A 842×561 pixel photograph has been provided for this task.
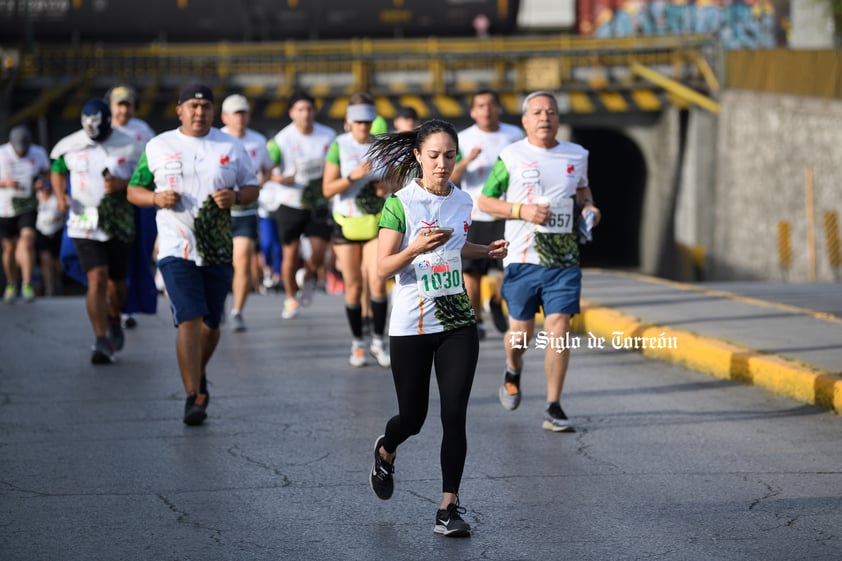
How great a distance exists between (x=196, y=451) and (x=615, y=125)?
2707 centimetres

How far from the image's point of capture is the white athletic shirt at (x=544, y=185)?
30.2 feet

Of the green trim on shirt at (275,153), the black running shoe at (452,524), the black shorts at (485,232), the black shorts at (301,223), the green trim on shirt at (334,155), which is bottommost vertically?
the black running shoe at (452,524)

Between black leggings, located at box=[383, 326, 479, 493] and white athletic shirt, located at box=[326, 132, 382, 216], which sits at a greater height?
white athletic shirt, located at box=[326, 132, 382, 216]

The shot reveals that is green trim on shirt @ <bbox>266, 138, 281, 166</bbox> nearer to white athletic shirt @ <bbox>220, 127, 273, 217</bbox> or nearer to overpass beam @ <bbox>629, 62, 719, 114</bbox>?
white athletic shirt @ <bbox>220, 127, 273, 217</bbox>

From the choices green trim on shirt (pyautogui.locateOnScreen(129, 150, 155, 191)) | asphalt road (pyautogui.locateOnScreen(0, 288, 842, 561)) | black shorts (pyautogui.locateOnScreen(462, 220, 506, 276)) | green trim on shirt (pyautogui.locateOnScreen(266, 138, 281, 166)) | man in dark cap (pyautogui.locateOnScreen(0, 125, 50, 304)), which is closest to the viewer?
asphalt road (pyautogui.locateOnScreen(0, 288, 842, 561))

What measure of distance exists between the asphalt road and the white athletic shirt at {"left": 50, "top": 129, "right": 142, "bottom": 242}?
110 centimetres

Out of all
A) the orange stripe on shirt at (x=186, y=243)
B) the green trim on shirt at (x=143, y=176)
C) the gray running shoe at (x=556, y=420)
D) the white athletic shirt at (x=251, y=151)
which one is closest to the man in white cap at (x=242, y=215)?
the white athletic shirt at (x=251, y=151)

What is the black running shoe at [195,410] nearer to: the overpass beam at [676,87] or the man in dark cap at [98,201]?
the man in dark cap at [98,201]

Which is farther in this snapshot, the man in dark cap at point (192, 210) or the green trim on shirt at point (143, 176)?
the green trim on shirt at point (143, 176)

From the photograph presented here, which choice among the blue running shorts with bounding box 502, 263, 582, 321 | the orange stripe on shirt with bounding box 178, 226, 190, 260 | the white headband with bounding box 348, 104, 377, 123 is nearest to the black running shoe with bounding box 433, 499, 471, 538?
the blue running shorts with bounding box 502, 263, 582, 321

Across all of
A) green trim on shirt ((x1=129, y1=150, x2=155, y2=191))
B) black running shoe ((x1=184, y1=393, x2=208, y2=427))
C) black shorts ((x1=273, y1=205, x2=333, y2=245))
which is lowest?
black running shoe ((x1=184, y1=393, x2=208, y2=427))

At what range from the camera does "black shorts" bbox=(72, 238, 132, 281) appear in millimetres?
11984

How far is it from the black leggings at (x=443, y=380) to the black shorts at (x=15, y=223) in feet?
40.1

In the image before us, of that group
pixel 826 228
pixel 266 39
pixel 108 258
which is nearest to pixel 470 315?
pixel 108 258
